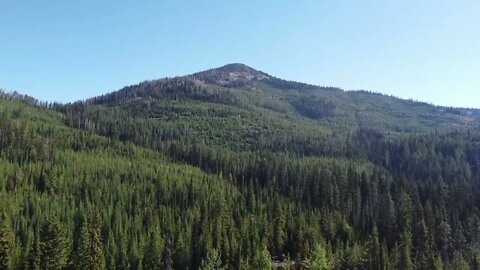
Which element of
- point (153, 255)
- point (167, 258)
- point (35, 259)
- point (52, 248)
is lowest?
point (167, 258)

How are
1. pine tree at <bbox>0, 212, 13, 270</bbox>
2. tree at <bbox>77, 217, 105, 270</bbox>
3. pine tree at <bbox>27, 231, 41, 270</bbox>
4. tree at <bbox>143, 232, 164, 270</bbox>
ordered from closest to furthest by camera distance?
1. pine tree at <bbox>0, 212, 13, 270</bbox>
2. pine tree at <bbox>27, 231, 41, 270</bbox>
3. tree at <bbox>77, 217, 105, 270</bbox>
4. tree at <bbox>143, 232, 164, 270</bbox>

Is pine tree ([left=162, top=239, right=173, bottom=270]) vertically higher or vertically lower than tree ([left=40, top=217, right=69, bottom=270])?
lower

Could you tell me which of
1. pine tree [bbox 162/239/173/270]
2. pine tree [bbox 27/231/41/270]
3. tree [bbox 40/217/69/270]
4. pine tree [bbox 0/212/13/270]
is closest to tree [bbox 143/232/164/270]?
pine tree [bbox 162/239/173/270]

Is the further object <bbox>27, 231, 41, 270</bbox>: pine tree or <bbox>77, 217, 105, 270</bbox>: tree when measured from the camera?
<bbox>77, 217, 105, 270</bbox>: tree

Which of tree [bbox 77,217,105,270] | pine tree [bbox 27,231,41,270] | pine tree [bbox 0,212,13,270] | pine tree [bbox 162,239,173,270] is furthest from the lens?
pine tree [bbox 162,239,173,270]

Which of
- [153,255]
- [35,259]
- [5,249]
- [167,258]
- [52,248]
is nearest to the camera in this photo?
[52,248]

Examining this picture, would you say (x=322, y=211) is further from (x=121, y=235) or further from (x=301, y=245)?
(x=121, y=235)

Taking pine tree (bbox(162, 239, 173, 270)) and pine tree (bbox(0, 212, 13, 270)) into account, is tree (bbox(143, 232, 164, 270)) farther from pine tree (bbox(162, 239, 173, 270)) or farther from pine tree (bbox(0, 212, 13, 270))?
pine tree (bbox(0, 212, 13, 270))

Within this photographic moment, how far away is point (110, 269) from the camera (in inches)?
4564

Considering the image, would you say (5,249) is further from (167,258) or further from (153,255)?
(167,258)

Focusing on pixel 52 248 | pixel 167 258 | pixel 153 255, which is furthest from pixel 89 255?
pixel 167 258

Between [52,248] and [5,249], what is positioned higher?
[52,248]

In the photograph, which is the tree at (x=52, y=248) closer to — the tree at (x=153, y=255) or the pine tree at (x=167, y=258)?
the tree at (x=153, y=255)

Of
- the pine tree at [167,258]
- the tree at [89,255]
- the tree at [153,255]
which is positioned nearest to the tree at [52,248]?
the tree at [89,255]
